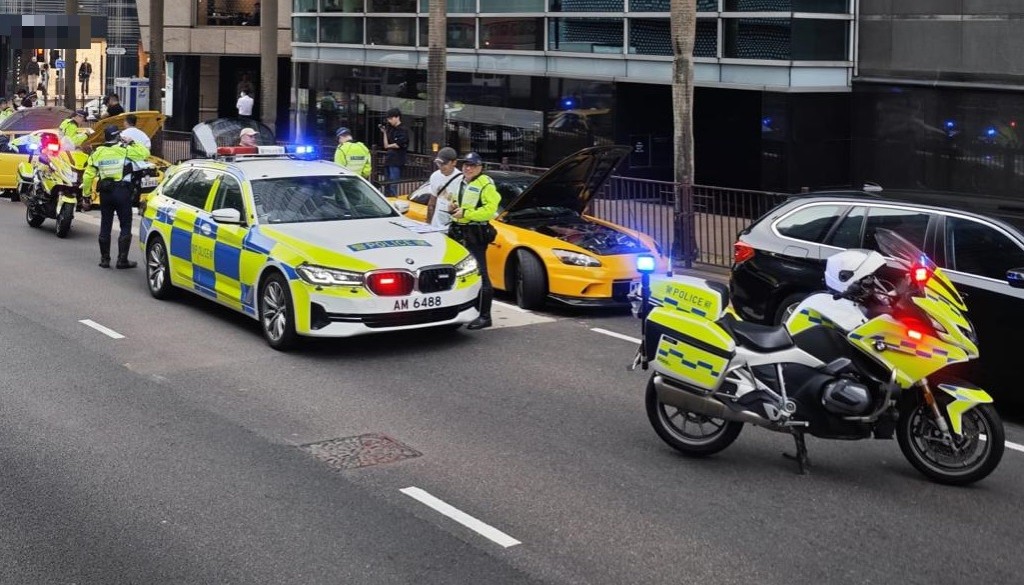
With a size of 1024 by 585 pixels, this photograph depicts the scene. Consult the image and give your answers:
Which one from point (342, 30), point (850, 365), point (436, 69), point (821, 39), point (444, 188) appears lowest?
point (850, 365)

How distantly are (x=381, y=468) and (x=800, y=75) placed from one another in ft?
47.2

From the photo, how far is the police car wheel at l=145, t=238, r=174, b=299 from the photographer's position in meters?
13.6

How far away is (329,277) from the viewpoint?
1091cm

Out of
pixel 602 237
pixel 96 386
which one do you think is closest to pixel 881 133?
pixel 602 237

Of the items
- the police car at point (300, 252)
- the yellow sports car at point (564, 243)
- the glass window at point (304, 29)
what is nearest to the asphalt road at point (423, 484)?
the police car at point (300, 252)

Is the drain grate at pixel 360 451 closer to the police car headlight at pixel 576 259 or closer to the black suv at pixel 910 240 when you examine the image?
the black suv at pixel 910 240

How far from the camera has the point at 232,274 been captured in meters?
12.0

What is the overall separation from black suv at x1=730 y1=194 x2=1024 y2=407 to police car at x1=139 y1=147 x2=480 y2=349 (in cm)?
250

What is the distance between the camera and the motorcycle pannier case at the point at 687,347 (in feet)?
25.7

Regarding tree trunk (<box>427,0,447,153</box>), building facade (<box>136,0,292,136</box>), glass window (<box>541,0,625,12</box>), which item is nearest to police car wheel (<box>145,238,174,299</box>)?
tree trunk (<box>427,0,447,153</box>)

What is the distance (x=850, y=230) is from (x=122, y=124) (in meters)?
13.4

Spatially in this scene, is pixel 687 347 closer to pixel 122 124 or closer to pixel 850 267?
pixel 850 267

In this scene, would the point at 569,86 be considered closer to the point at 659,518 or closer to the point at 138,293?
the point at 138,293

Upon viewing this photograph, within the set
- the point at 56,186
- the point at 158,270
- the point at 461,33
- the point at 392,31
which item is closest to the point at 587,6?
the point at 461,33
